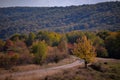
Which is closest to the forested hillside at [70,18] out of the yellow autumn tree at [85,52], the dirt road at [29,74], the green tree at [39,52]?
the green tree at [39,52]

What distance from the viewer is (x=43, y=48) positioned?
56.7 metres

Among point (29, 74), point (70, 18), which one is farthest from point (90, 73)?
point (70, 18)

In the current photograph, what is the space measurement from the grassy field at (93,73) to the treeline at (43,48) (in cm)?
854

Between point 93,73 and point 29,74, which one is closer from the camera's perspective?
point 29,74

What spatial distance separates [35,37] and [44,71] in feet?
105

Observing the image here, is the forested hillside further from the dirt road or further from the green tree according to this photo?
the dirt road

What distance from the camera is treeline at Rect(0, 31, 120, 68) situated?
5384cm

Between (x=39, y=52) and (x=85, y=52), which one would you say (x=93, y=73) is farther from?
(x=39, y=52)

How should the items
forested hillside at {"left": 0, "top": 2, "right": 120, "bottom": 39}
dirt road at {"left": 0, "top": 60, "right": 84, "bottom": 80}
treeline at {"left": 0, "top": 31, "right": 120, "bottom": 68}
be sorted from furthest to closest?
forested hillside at {"left": 0, "top": 2, "right": 120, "bottom": 39} → treeline at {"left": 0, "top": 31, "right": 120, "bottom": 68} → dirt road at {"left": 0, "top": 60, "right": 84, "bottom": 80}

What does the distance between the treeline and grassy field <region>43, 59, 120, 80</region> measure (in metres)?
8.54

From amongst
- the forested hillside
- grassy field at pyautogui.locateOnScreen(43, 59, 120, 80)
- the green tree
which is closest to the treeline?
the green tree

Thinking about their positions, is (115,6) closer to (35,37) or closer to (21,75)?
(35,37)

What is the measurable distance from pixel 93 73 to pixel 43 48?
40.5 ft

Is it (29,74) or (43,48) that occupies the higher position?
(43,48)
